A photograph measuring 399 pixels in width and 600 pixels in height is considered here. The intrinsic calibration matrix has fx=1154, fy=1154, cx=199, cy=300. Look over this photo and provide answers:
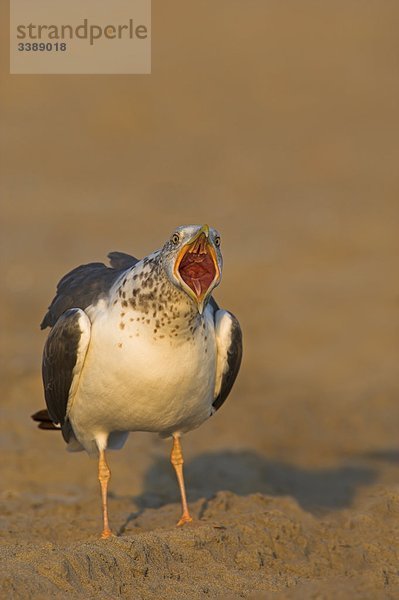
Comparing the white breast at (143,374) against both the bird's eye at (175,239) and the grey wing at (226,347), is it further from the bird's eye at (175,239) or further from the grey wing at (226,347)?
the bird's eye at (175,239)

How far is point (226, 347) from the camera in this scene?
26.0 ft

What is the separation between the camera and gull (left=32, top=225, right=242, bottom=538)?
22.9 feet

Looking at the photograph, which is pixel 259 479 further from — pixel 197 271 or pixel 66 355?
pixel 197 271

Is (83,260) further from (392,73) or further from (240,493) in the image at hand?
(392,73)

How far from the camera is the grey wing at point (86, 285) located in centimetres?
777

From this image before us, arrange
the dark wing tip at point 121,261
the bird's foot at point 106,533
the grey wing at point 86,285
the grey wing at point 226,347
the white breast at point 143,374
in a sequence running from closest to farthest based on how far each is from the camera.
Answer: the white breast at point 143,374 → the bird's foot at point 106,533 → the grey wing at point 86,285 → the grey wing at point 226,347 → the dark wing tip at point 121,261

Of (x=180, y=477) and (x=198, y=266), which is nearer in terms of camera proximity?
(x=198, y=266)

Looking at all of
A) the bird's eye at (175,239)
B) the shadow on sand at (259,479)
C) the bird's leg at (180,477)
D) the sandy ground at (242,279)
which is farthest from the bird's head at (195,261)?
the shadow on sand at (259,479)

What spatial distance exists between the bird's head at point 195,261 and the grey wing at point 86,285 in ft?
2.91

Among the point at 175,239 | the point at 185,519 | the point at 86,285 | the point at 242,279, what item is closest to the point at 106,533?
the point at 185,519

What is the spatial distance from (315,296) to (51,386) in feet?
30.6

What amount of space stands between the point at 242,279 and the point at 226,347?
8.81m

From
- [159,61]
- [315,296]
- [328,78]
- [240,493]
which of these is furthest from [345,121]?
[240,493]

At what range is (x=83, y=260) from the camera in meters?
17.1
